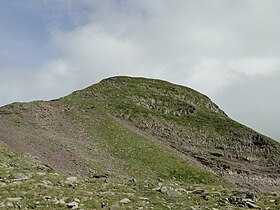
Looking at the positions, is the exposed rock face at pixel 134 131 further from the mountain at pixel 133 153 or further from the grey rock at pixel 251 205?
the grey rock at pixel 251 205

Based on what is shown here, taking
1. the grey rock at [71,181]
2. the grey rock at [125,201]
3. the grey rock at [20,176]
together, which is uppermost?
the grey rock at [71,181]

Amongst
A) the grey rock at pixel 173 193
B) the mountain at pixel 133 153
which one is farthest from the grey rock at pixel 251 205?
the grey rock at pixel 173 193

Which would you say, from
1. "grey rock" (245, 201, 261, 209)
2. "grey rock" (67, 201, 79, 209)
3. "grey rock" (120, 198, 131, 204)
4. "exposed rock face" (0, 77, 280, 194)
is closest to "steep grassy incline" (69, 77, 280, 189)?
"exposed rock face" (0, 77, 280, 194)

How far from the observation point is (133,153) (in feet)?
180

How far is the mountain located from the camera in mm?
21250

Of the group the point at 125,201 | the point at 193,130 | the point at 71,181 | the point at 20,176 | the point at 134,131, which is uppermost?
the point at 193,130

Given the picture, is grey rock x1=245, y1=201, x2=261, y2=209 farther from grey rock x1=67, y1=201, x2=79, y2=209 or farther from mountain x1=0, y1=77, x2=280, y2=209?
grey rock x1=67, y1=201, x2=79, y2=209

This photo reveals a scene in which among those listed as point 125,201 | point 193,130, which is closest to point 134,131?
point 193,130

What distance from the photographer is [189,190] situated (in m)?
24.0

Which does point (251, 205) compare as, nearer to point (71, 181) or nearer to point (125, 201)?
point (125, 201)

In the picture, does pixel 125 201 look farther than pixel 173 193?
No

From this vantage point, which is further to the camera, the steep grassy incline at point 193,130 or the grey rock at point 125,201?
the steep grassy incline at point 193,130

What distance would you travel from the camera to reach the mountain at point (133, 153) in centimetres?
2125

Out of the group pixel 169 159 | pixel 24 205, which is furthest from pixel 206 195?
pixel 169 159
